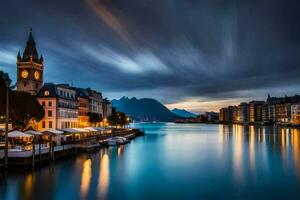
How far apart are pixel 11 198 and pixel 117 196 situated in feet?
28.8

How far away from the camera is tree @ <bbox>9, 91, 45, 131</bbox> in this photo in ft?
184

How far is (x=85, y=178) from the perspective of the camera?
127 feet

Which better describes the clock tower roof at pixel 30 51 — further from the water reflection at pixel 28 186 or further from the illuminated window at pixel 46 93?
the water reflection at pixel 28 186

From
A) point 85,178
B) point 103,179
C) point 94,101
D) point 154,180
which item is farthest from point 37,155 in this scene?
point 94,101

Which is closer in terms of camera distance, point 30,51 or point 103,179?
point 103,179

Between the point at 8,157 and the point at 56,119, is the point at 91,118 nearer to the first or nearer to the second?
the point at 56,119

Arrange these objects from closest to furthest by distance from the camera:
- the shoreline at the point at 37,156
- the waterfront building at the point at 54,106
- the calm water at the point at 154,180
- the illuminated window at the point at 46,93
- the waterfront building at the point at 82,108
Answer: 1. the calm water at the point at 154,180
2. the shoreline at the point at 37,156
3. the waterfront building at the point at 54,106
4. the illuminated window at the point at 46,93
5. the waterfront building at the point at 82,108

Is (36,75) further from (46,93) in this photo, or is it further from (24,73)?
(46,93)

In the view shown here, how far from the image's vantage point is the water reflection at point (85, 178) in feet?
107

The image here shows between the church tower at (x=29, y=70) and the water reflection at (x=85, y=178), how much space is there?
4615cm

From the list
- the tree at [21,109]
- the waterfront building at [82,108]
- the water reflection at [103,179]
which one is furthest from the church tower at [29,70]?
the water reflection at [103,179]

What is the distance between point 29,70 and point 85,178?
197 ft

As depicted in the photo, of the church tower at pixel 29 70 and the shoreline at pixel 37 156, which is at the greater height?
the church tower at pixel 29 70

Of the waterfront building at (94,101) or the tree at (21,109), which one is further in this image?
the waterfront building at (94,101)
